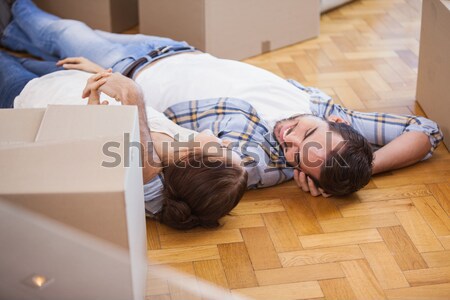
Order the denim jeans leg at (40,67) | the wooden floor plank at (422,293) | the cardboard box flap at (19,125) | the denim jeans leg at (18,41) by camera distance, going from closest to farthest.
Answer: the cardboard box flap at (19,125), the wooden floor plank at (422,293), the denim jeans leg at (40,67), the denim jeans leg at (18,41)

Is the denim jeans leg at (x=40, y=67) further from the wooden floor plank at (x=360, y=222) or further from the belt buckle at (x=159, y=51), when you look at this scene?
the wooden floor plank at (x=360, y=222)

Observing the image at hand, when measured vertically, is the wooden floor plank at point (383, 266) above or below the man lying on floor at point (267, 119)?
below

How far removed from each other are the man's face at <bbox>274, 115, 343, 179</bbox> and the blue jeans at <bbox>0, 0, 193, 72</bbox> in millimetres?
580

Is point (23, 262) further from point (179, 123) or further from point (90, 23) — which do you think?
point (90, 23)

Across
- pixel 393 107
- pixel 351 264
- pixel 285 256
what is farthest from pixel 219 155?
pixel 393 107

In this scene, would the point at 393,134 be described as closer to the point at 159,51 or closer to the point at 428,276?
the point at 428,276

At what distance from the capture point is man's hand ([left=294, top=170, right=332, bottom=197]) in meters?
2.01

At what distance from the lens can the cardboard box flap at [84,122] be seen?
1419 mm

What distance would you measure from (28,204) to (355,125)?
1153 mm

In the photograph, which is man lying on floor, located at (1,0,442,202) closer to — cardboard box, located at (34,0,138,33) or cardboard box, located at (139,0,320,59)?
cardboard box, located at (139,0,320,59)

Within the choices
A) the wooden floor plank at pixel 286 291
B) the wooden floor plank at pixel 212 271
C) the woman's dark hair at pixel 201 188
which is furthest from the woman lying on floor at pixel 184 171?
the wooden floor plank at pixel 286 291

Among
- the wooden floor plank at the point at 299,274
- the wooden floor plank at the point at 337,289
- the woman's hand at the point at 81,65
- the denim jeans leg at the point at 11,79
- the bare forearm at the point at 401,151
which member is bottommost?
the wooden floor plank at the point at 299,274

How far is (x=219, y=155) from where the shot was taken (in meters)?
1.79

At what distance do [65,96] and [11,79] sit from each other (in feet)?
1.09
